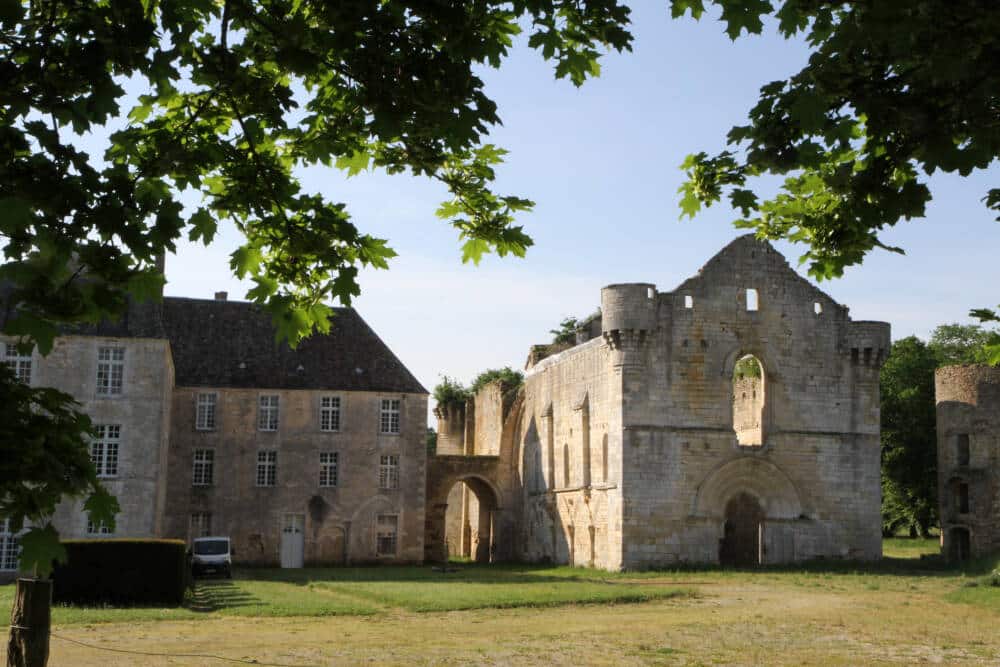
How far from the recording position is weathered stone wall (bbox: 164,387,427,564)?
125ft

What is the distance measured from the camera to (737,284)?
33781mm

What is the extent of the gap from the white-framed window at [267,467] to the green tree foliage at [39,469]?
3328 cm

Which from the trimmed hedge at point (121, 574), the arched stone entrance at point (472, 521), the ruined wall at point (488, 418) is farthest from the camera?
the ruined wall at point (488, 418)

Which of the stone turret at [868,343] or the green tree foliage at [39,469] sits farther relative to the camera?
the stone turret at [868,343]

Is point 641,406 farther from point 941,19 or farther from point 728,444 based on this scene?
point 941,19

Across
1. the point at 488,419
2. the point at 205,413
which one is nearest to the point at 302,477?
the point at 205,413

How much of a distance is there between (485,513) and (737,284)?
18059 millimetres

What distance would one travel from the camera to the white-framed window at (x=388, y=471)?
39812 millimetres

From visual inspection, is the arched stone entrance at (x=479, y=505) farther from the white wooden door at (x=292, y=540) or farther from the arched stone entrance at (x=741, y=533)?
the arched stone entrance at (x=741, y=533)

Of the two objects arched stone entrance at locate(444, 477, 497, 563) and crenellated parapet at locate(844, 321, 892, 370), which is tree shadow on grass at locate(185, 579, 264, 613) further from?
crenellated parapet at locate(844, 321, 892, 370)

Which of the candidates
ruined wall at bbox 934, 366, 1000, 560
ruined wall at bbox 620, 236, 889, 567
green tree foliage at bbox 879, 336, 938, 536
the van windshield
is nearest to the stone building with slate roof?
the van windshield

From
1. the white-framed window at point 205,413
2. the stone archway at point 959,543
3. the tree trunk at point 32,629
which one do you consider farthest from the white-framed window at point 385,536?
the tree trunk at point 32,629

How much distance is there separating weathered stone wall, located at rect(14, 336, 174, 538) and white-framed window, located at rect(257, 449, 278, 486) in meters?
6.91

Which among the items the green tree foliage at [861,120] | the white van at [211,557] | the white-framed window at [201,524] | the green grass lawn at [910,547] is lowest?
the green grass lawn at [910,547]
